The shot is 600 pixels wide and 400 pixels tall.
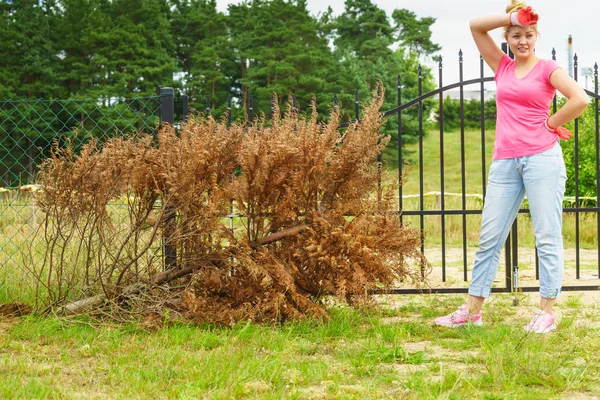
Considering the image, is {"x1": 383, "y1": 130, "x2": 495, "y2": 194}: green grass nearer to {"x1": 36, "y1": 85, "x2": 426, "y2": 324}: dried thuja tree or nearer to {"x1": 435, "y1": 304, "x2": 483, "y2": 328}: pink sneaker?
{"x1": 435, "y1": 304, "x2": 483, "y2": 328}: pink sneaker

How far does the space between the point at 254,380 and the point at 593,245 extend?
8.50 metres

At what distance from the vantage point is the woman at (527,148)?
453 centimetres

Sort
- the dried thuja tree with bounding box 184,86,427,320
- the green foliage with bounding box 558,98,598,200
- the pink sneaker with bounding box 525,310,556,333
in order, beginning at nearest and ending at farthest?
the pink sneaker with bounding box 525,310,556,333 < the dried thuja tree with bounding box 184,86,427,320 < the green foliage with bounding box 558,98,598,200

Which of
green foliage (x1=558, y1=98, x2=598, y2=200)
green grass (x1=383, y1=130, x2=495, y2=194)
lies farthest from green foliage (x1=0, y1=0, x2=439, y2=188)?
green foliage (x1=558, y1=98, x2=598, y2=200)

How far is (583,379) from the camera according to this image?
12.1ft

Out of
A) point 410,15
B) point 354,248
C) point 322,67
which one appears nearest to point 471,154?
point 322,67

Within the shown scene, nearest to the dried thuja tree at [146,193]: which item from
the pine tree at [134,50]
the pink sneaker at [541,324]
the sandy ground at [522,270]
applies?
the pink sneaker at [541,324]

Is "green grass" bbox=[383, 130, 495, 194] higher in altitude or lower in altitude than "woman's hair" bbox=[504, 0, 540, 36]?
lower

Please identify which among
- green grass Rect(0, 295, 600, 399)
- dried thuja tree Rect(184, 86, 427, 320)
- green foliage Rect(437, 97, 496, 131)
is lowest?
green grass Rect(0, 295, 600, 399)

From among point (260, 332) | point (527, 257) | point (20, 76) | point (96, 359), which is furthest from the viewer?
point (20, 76)

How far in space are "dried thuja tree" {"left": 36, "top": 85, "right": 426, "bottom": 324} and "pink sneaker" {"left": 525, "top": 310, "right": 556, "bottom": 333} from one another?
0.86m

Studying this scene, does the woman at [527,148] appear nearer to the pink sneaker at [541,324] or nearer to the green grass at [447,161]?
the pink sneaker at [541,324]

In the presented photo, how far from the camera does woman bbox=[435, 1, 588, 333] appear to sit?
14.9ft

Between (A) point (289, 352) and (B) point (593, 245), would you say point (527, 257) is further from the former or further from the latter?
(A) point (289, 352)
